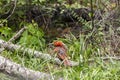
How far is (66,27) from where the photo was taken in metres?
7.55

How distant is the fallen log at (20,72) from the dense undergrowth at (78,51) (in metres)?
0.24

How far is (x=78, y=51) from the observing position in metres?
6.14

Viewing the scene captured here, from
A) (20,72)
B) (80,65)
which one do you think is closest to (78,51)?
(80,65)

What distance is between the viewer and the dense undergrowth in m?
5.18

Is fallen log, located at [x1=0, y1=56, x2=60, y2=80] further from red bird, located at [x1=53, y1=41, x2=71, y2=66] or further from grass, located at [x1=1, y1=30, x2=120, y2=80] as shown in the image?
red bird, located at [x1=53, y1=41, x2=71, y2=66]

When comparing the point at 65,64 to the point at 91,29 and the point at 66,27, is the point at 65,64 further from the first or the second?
the point at 66,27

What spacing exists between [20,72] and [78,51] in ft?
4.60

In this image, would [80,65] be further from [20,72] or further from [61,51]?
[20,72]

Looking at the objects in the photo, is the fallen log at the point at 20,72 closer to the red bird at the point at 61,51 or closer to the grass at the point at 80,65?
the grass at the point at 80,65

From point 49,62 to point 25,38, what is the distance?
2.99 feet

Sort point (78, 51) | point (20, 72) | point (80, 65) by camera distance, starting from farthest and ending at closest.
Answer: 1. point (78, 51)
2. point (80, 65)
3. point (20, 72)

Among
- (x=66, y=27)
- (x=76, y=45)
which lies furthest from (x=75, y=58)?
(x=66, y=27)

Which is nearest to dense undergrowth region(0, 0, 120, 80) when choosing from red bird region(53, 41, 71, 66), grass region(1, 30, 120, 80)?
grass region(1, 30, 120, 80)

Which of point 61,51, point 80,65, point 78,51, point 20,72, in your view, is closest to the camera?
point 20,72
